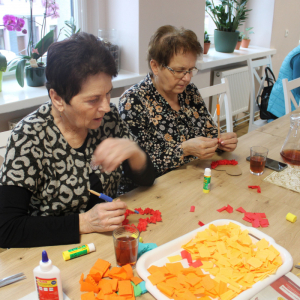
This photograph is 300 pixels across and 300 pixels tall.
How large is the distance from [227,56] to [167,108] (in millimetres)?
2043

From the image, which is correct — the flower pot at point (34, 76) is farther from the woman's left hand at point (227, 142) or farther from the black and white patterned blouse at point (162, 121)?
the woman's left hand at point (227, 142)

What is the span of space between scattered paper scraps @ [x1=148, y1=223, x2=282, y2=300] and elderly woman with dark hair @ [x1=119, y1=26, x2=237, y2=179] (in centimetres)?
57

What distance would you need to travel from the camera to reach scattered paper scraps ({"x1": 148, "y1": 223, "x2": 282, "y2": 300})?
0.83 meters

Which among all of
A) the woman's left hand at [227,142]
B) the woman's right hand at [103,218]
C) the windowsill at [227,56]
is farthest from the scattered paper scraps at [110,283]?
the windowsill at [227,56]

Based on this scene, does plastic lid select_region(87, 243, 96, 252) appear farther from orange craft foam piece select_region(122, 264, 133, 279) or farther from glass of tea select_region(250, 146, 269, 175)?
glass of tea select_region(250, 146, 269, 175)

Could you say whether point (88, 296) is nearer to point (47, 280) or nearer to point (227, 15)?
point (47, 280)

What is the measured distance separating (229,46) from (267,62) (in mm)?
601

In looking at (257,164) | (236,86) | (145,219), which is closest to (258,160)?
(257,164)

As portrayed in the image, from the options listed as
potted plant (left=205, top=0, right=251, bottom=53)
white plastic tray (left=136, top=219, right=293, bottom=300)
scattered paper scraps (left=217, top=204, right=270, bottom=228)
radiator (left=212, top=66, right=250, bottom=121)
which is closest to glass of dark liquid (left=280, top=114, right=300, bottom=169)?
scattered paper scraps (left=217, top=204, right=270, bottom=228)

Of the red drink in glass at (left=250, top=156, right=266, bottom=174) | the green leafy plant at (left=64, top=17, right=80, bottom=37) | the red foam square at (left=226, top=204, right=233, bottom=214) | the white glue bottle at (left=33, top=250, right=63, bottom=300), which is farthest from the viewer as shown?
the green leafy plant at (left=64, top=17, right=80, bottom=37)

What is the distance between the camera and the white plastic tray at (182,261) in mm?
826

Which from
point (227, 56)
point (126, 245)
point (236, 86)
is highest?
point (227, 56)

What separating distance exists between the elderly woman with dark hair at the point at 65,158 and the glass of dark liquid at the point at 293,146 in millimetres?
735

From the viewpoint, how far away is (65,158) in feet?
3.89
